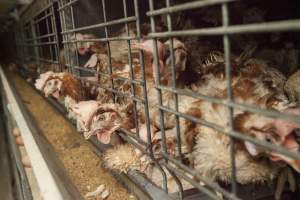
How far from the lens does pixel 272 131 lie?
2.06 feet

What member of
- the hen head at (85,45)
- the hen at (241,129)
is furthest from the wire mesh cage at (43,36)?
the hen at (241,129)

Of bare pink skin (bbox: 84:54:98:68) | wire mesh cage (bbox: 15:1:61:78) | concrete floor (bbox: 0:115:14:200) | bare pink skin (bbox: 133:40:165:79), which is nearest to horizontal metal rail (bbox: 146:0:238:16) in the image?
bare pink skin (bbox: 133:40:165:79)

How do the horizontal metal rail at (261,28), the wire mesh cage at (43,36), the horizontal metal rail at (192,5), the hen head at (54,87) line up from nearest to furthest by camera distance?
the horizontal metal rail at (261,28) < the horizontal metal rail at (192,5) < the hen head at (54,87) < the wire mesh cage at (43,36)

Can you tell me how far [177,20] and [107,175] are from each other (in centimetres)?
66

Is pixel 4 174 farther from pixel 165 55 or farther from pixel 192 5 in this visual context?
pixel 192 5

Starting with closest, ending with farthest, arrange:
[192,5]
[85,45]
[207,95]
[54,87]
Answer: [192,5] < [207,95] < [54,87] < [85,45]

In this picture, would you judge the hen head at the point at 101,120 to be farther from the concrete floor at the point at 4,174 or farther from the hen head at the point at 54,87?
the concrete floor at the point at 4,174

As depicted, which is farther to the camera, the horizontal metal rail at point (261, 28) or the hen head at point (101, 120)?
the hen head at point (101, 120)

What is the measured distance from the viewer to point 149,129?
918 mm

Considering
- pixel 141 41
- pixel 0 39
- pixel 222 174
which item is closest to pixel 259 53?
pixel 141 41

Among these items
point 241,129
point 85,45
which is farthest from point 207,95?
point 85,45

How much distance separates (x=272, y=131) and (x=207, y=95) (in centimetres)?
14

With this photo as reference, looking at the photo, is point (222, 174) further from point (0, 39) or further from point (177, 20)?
point (0, 39)

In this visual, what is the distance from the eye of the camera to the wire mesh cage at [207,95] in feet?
1.87
